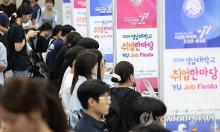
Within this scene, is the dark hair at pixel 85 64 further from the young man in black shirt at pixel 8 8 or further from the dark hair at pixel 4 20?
the young man in black shirt at pixel 8 8

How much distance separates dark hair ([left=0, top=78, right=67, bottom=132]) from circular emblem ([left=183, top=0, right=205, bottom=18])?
389 centimetres

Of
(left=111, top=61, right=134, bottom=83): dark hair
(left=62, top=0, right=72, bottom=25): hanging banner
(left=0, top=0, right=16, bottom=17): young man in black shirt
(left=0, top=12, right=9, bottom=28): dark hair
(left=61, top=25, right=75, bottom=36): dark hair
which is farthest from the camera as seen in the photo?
(left=62, top=0, right=72, bottom=25): hanging banner

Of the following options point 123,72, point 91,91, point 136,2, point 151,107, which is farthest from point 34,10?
point 151,107

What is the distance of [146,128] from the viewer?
9.51ft

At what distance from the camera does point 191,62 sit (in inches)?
246

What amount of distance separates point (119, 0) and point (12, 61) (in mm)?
2850

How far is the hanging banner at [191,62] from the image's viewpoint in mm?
6219

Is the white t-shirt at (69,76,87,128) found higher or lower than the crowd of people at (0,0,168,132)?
lower

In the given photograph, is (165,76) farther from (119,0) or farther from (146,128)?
(146,128)

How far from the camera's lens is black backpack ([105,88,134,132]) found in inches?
215

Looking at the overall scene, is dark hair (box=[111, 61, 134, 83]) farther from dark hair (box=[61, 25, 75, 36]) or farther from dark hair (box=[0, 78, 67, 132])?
dark hair (box=[61, 25, 75, 36])

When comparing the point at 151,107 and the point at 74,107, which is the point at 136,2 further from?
the point at 151,107

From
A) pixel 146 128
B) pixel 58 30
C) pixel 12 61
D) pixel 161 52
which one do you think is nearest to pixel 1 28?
pixel 12 61

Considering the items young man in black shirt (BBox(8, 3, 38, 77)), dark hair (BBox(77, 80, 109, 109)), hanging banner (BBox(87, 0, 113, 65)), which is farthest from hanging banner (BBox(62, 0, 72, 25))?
dark hair (BBox(77, 80, 109, 109))
